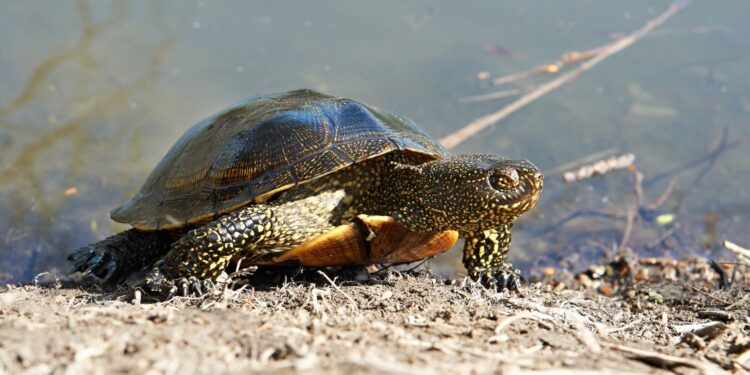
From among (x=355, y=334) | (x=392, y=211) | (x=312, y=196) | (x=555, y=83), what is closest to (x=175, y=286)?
(x=312, y=196)

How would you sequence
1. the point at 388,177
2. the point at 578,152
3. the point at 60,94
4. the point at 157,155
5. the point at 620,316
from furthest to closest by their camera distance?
the point at 60,94
the point at 578,152
the point at 157,155
the point at 388,177
the point at 620,316

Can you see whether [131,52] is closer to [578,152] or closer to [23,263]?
[23,263]

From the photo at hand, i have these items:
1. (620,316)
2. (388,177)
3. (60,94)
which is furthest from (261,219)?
(60,94)

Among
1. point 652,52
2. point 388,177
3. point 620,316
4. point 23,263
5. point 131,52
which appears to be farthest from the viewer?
point 652,52

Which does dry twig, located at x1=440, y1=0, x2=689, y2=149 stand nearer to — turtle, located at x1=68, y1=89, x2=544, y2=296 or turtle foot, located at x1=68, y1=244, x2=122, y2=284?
turtle, located at x1=68, y1=89, x2=544, y2=296

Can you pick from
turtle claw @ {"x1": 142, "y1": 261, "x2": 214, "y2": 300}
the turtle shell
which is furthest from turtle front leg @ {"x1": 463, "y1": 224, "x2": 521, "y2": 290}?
turtle claw @ {"x1": 142, "y1": 261, "x2": 214, "y2": 300}

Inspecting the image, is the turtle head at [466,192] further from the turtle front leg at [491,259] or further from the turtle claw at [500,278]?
the turtle claw at [500,278]

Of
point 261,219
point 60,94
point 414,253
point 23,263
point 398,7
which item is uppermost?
point 398,7

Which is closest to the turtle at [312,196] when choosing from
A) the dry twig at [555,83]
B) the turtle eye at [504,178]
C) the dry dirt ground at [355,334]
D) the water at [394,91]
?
the turtle eye at [504,178]

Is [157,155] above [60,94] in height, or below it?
below
